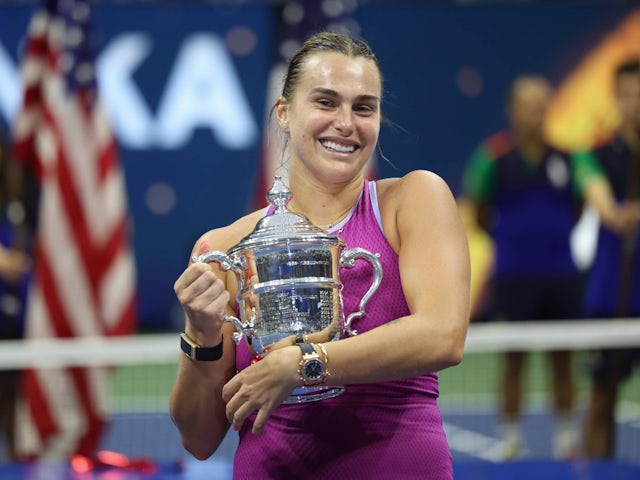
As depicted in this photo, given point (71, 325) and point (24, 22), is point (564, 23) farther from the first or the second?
point (71, 325)

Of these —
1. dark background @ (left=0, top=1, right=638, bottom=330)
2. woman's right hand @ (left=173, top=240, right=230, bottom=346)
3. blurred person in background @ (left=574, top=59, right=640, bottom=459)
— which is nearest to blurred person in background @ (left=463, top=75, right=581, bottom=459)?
blurred person in background @ (left=574, top=59, right=640, bottom=459)

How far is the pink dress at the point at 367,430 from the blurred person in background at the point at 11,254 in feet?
13.3

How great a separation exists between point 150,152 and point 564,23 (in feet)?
13.9

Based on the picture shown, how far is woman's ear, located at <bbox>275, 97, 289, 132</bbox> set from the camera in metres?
2.11

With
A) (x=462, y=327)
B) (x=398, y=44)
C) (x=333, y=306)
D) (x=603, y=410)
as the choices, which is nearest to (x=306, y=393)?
(x=333, y=306)

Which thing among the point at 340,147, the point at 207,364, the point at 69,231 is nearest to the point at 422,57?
the point at 69,231

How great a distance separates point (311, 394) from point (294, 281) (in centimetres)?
19

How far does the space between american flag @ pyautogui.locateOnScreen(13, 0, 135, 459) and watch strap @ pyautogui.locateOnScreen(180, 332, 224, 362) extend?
12.4ft

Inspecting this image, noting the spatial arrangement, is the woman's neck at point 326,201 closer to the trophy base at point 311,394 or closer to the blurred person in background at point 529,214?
the trophy base at point 311,394

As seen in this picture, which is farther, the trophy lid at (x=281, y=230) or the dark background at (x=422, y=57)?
the dark background at (x=422, y=57)

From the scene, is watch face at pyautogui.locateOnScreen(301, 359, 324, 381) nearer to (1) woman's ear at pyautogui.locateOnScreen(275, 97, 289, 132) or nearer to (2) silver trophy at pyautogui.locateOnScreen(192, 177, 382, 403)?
(2) silver trophy at pyautogui.locateOnScreen(192, 177, 382, 403)

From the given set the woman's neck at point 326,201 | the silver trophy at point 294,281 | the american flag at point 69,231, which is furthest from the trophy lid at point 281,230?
the american flag at point 69,231

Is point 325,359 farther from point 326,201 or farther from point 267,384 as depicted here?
point 326,201

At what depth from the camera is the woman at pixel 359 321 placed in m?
1.79
